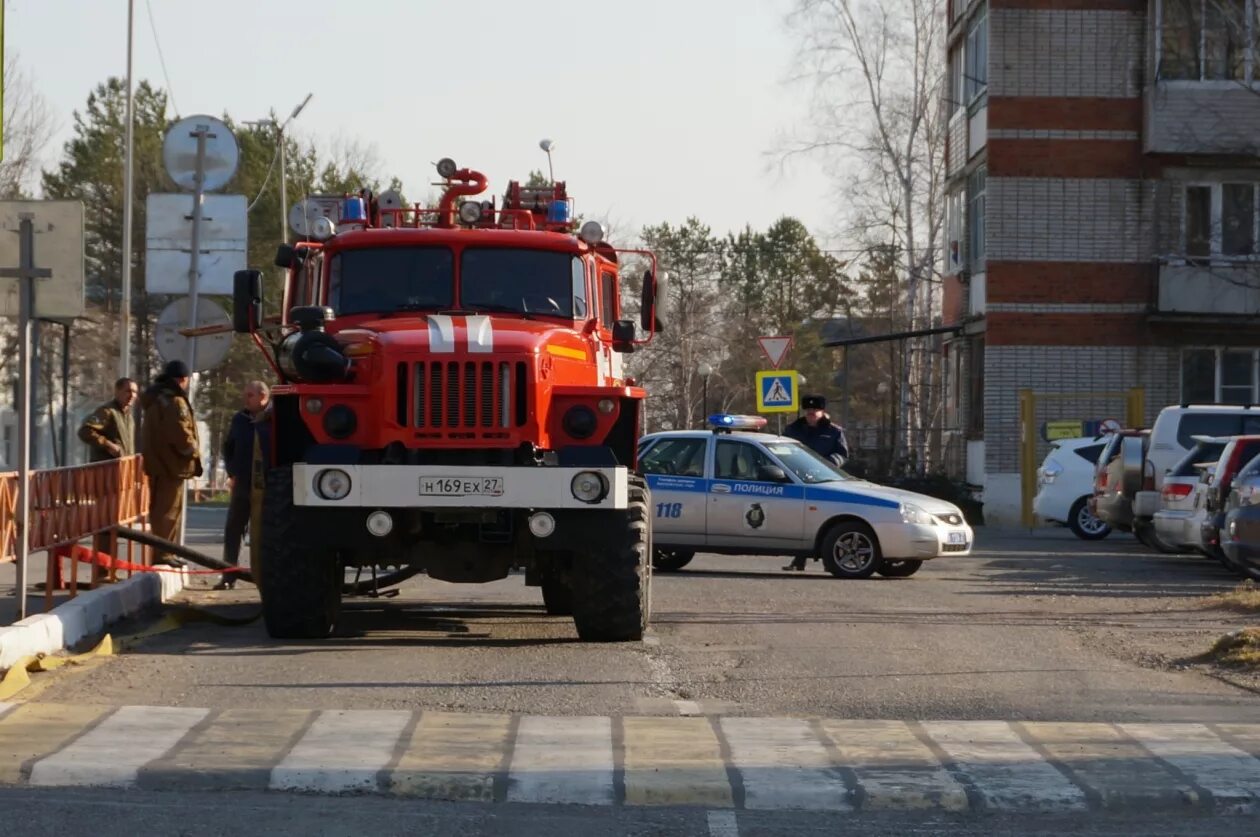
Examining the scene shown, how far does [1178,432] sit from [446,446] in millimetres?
15691

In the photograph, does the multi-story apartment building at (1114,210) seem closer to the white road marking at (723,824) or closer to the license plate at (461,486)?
the license plate at (461,486)

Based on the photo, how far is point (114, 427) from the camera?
17.5m

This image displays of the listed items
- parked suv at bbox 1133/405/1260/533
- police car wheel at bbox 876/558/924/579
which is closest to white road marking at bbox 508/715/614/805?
police car wheel at bbox 876/558/924/579

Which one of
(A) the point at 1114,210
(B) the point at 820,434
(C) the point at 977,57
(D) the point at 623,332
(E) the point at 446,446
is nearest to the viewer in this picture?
(E) the point at 446,446

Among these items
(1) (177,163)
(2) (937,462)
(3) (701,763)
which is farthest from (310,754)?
(2) (937,462)

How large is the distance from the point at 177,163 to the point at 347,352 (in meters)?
6.43

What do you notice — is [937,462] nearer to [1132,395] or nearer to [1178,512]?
[1132,395]

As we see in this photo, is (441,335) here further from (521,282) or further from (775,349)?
(775,349)

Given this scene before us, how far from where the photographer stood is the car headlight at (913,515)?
65.9 feet

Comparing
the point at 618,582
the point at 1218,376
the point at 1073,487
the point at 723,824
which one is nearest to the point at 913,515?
the point at 618,582

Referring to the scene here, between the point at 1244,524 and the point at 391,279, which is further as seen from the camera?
the point at 1244,524

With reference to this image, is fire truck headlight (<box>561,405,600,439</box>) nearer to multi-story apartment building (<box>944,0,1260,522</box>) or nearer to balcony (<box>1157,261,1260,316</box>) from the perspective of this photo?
multi-story apartment building (<box>944,0,1260,522</box>)

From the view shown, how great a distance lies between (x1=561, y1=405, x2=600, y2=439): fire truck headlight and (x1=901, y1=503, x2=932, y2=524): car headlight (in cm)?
821

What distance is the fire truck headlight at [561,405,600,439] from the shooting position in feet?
40.8
